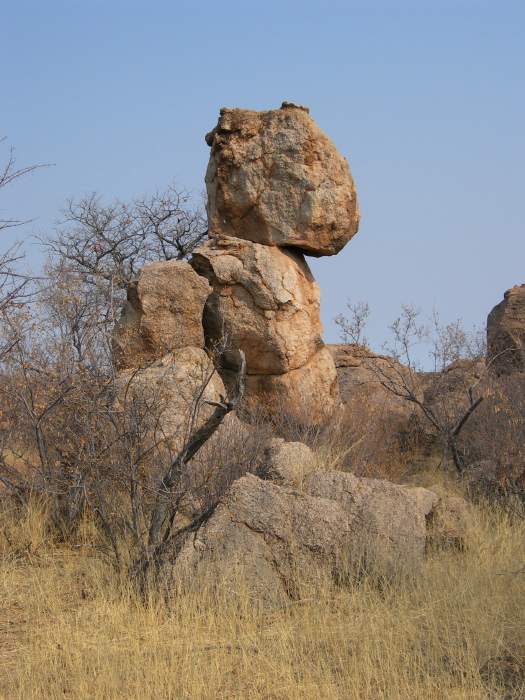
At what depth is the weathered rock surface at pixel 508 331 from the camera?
11727mm

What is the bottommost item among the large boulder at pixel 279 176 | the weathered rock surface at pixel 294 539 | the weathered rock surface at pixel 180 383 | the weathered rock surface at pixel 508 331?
the weathered rock surface at pixel 294 539

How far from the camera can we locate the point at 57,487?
6191 millimetres

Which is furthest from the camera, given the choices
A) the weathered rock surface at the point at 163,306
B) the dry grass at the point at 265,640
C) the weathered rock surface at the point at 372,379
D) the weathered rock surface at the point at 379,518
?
the weathered rock surface at the point at 372,379

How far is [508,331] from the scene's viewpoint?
1215cm

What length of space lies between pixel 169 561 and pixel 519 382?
6.63 meters

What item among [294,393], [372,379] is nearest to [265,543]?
[294,393]

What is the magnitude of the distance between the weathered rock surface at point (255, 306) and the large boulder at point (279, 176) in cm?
43

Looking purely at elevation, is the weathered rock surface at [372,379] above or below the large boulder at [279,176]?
below

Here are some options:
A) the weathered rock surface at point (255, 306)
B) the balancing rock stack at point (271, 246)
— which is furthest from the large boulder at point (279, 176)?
the weathered rock surface at point (255, 306)

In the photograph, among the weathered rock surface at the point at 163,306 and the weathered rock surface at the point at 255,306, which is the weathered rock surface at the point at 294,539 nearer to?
the weathered rock surface at the point at 163,306

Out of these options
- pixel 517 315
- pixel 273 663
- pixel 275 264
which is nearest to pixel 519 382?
pixel 517 315

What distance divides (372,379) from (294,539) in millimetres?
7412

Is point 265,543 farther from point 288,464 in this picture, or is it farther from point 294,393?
point 294,393

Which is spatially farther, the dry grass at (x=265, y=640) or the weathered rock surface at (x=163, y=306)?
the weathered rock surface at (x=163, y=306)
